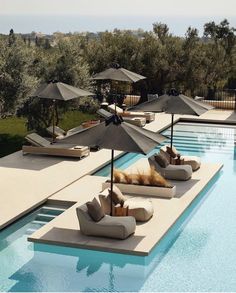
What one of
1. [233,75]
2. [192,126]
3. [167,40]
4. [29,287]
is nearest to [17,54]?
[192,126]

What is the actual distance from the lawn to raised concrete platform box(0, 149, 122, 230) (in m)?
1.54

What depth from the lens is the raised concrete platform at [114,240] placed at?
1077 cm

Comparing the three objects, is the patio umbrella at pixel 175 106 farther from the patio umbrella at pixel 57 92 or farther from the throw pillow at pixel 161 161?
the patio umbrella at pixel 57 92

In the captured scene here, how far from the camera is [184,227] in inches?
493

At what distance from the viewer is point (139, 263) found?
34.5 feet

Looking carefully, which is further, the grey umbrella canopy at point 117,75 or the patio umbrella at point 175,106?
the grey umbrella canopy at point 117,75

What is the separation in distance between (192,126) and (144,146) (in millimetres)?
16288

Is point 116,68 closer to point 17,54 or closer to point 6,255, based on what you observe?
point 17,54

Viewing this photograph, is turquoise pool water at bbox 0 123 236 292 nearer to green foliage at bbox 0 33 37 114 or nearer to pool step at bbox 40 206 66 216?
pool step at bbox 40 206 66 216

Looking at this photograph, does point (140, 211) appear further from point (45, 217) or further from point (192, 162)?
point (192, 162)

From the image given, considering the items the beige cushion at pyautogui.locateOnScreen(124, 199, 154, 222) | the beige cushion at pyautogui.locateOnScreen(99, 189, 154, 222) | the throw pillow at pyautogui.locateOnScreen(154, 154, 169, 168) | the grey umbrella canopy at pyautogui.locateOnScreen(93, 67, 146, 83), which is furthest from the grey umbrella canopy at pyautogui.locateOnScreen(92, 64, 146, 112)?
the beige cushion at pyautogui.locateOnScreen(124, 199, 154, 222)

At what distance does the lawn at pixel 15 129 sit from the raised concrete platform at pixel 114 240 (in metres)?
6.03

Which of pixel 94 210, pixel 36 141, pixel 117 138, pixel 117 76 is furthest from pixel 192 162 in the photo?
pixel 117 76

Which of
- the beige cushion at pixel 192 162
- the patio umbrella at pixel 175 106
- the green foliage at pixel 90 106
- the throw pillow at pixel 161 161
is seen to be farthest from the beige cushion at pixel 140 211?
the green foliage at pixel 90 106
